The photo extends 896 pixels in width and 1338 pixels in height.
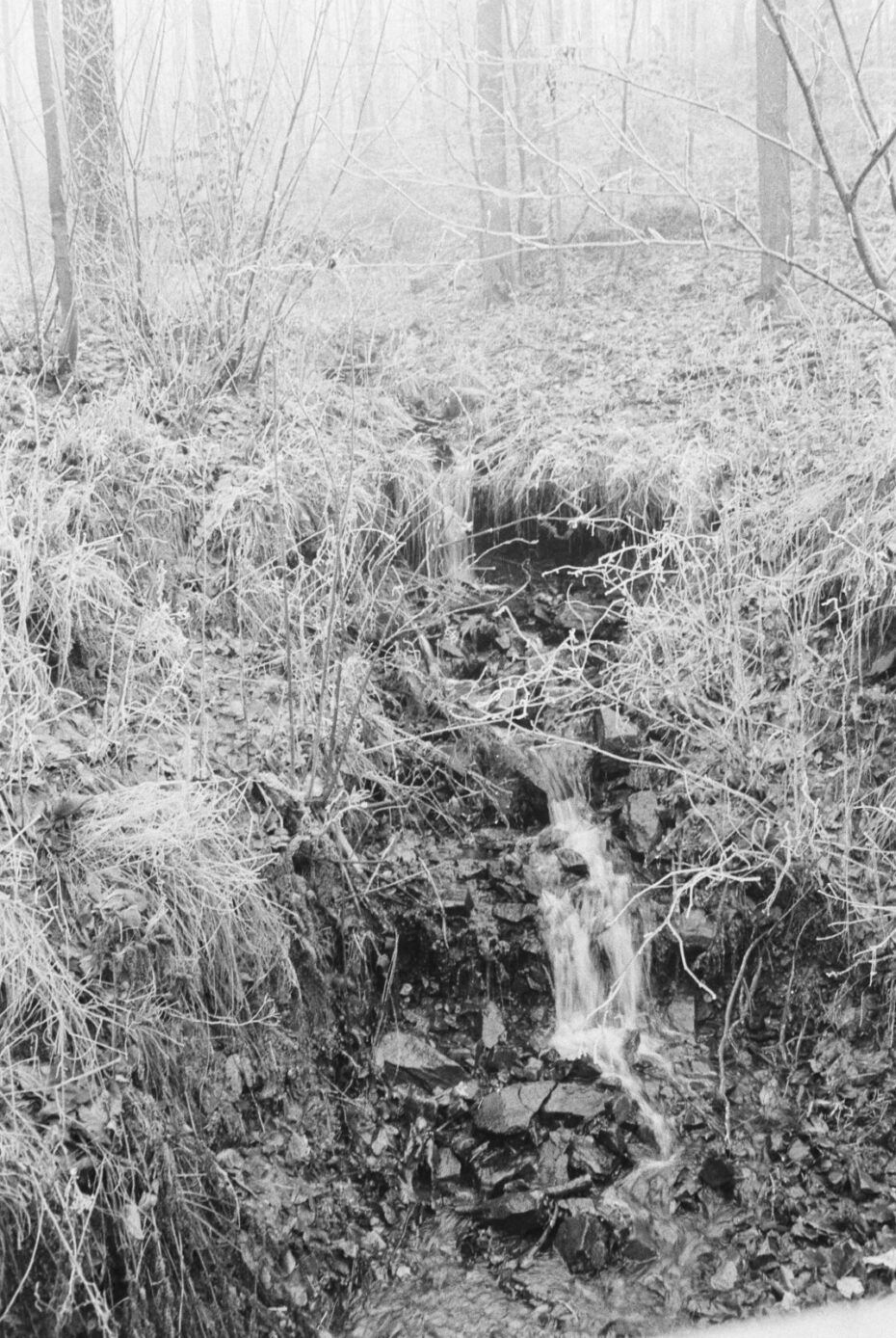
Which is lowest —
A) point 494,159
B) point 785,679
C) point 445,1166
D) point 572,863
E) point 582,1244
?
point 582,1244

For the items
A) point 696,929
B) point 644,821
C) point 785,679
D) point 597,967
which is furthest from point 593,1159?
point 785,679

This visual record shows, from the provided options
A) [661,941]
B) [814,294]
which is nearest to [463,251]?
[814,294]

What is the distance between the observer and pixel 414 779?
4.93 m

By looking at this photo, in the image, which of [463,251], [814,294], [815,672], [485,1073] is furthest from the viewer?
[463,251]

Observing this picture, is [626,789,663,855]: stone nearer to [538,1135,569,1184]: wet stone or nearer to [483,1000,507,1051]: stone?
[483,1000,507,1051]: stone

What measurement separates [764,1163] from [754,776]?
164 centimetres

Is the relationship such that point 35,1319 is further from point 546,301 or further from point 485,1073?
point 546,301

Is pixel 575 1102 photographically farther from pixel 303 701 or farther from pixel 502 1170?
pixel 303 701

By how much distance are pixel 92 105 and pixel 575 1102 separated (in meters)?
6.05

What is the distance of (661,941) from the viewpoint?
4727 mm

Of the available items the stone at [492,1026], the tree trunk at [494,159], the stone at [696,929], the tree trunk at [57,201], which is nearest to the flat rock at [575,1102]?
the stone at [492,1026]

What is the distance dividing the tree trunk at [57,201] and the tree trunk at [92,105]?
0.41ft

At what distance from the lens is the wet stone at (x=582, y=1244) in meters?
3.64

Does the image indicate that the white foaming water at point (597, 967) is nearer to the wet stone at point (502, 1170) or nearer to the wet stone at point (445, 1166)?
the wet stone at point (502, 1170)
